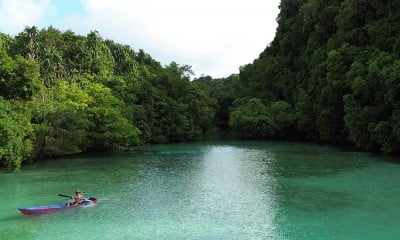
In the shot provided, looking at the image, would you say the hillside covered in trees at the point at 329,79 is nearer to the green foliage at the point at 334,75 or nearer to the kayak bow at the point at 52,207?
the green foliage at the point at 334,75

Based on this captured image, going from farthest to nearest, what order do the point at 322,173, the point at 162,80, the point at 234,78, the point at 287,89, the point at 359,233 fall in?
the point at 234,78 < the point at 287,89 < the point at 162,80 < the point at 322,173 < the point at 359,233

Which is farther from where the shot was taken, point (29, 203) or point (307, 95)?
point (307, 95)

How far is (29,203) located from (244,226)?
37.7ft

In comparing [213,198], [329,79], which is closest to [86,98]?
[329,79]

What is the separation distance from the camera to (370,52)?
43.8 m

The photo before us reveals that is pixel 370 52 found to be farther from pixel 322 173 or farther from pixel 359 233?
pixel 359 233

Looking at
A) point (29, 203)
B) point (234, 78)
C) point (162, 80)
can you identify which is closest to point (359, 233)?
point (29, 203)

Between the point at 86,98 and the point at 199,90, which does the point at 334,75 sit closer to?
the point at 199,90

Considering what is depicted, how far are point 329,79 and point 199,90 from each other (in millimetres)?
22506

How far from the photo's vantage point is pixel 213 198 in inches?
985

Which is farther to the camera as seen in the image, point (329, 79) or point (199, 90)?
point (199, 90)

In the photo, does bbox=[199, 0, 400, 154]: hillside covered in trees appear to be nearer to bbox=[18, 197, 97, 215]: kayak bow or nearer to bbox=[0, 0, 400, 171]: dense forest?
bbox=[0, 0, 400, 171]: dense forest

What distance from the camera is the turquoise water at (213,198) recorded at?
19.1m

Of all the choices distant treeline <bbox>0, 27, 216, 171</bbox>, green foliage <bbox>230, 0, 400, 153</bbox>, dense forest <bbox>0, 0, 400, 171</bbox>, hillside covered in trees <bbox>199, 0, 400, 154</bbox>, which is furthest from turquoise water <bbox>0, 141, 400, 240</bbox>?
hillside covered in trees <bbox>199, 0, 400, 154</bbox>
